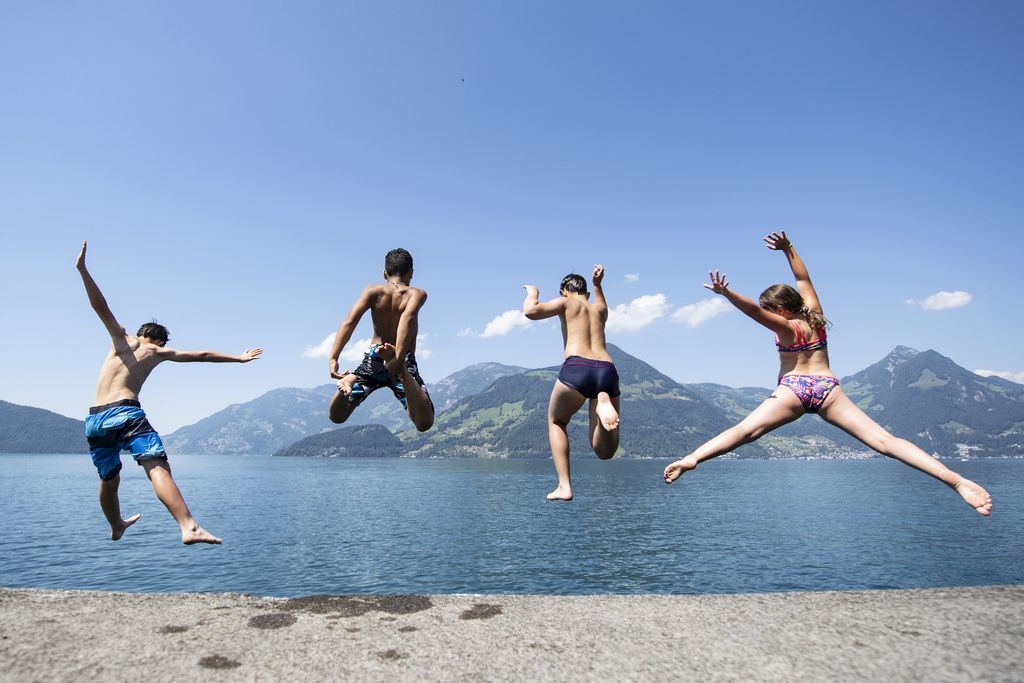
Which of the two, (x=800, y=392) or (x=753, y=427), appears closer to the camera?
(x=753, y=427)

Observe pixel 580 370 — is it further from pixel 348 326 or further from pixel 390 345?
pixel 348 326

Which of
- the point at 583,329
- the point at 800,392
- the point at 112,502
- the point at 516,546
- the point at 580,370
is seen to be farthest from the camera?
the point at 516,546

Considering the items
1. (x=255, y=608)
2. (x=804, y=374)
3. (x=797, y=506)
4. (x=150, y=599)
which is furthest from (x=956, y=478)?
(x=797, y=506)

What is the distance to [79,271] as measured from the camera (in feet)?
21.8

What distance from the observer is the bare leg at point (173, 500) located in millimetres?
6711

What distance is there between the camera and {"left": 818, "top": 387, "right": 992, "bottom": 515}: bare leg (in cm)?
618

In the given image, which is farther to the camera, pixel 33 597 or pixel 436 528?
pixel 436 528

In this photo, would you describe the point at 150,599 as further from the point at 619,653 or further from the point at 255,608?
the point at 619,653

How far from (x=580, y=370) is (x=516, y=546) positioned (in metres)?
56.5

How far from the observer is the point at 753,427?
6.49m

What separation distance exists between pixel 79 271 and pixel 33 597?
904 cm

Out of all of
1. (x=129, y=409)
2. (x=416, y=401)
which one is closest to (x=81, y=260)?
(x=129, y=409)

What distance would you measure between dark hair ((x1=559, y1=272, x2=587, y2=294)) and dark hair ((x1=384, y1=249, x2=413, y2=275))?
7.72 feet

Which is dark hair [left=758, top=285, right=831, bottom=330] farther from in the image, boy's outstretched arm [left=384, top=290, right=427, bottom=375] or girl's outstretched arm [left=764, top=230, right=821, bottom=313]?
boy's outstretched arm [left=384, top=290, right=427, bottom=375]
